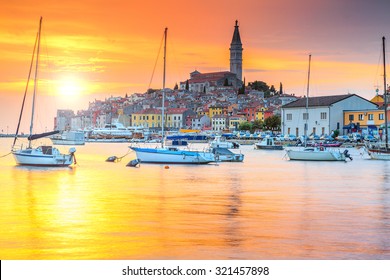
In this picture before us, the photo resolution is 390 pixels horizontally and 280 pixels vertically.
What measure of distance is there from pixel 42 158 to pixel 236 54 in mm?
78757

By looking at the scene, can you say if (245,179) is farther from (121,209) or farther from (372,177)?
(121,209)

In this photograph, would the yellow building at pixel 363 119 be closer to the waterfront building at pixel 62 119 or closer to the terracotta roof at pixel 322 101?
the terracotta roof at pixel 322 101

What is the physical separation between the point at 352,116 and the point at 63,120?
5799 centimetres

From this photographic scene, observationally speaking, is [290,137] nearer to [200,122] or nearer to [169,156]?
[169,156]

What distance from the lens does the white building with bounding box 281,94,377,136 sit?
38.9 metres

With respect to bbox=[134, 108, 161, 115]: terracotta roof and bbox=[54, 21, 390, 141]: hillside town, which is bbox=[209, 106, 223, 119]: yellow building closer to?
bbox=[54, 21, 390, 141]: hillside town

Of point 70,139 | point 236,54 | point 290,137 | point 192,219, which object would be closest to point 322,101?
point 290,137

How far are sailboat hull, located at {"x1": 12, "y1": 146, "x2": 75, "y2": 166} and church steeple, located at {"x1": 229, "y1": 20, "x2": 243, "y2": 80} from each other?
245 feet

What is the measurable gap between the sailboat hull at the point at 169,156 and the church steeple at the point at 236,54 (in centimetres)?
7226

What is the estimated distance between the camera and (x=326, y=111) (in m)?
38.9

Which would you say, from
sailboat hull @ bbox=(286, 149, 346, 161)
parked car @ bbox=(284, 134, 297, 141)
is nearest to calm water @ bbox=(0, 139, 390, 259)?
sailboat hull @ bbox=(286, 149, 346, 161)

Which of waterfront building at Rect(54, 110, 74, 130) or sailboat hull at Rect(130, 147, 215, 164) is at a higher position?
waterfront building at Rect(54, 110, 74, 130)
